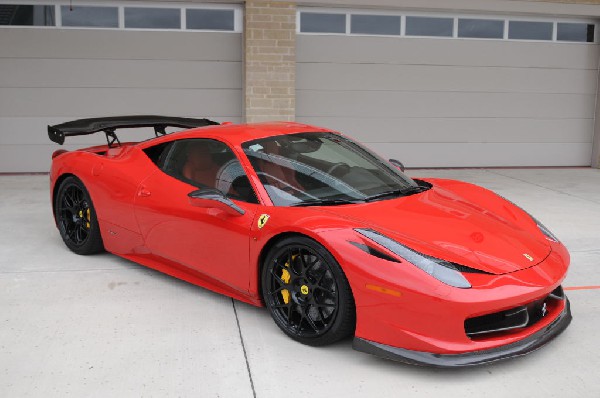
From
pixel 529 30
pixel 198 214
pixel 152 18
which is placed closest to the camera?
pixel 198 214

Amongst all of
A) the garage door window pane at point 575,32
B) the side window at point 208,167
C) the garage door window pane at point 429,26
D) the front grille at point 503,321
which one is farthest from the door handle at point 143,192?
the garage door window pane at point 575,32

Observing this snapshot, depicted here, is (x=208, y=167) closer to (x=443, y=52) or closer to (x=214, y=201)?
(x=214, y=201)

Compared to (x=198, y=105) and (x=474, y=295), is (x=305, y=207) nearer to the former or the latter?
(x=474, y=295)

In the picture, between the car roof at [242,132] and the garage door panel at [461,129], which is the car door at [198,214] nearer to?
the car roof at [242,132]

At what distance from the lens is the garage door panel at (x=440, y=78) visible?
10336 millimetres

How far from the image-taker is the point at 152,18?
979 cm

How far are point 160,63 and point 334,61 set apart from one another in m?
2.71

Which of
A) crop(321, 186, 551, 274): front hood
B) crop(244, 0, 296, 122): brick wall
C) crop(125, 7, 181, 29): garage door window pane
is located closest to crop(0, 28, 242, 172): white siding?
crop(125, 7, 181, 29): garage door window pane

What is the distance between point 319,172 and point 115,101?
664 cm

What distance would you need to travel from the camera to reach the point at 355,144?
15.5 ft

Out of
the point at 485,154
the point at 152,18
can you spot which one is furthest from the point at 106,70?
the point at 485,154

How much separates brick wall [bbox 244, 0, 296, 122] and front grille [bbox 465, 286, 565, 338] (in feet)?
22.8

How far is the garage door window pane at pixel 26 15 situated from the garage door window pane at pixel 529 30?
290 inches

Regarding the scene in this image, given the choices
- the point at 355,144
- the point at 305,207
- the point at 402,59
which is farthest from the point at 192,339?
the point at 402,59
